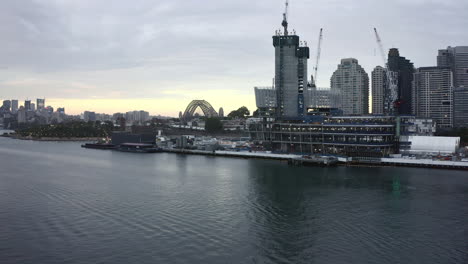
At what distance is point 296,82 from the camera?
105 metres

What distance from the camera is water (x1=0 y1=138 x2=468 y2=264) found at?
72.0 feet

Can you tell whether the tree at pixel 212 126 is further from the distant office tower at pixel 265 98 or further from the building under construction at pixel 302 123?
the distant office tower at pixel 265 98

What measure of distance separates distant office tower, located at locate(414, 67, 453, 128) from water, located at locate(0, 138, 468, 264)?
5809 inches

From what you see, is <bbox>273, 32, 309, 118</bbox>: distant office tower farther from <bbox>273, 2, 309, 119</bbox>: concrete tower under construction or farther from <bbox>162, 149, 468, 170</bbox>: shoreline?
<bbox>162, 149, 468, 170</bbox>: shoreline

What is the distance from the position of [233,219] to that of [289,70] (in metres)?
80.6

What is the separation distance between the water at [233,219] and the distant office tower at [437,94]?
484ft

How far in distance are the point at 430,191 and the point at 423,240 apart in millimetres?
18348

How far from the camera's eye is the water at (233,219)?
2195cm

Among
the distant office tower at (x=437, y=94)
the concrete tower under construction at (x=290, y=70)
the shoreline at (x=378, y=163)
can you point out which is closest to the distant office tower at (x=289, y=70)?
the concrete tower under construction at (x=290, y=70)

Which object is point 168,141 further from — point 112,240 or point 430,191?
point 112,240

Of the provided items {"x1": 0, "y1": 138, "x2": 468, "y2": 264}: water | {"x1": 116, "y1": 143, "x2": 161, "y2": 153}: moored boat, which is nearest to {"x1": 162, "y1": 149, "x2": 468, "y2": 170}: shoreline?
{"x1": 0, "y1": 138, "x2": 468, "y2": 264}: water

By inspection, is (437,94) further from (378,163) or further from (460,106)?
(378,163)

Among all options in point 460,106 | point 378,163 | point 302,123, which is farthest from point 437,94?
point 378,163

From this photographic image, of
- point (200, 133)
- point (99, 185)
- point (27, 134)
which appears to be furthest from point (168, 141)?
point (27, 134)
